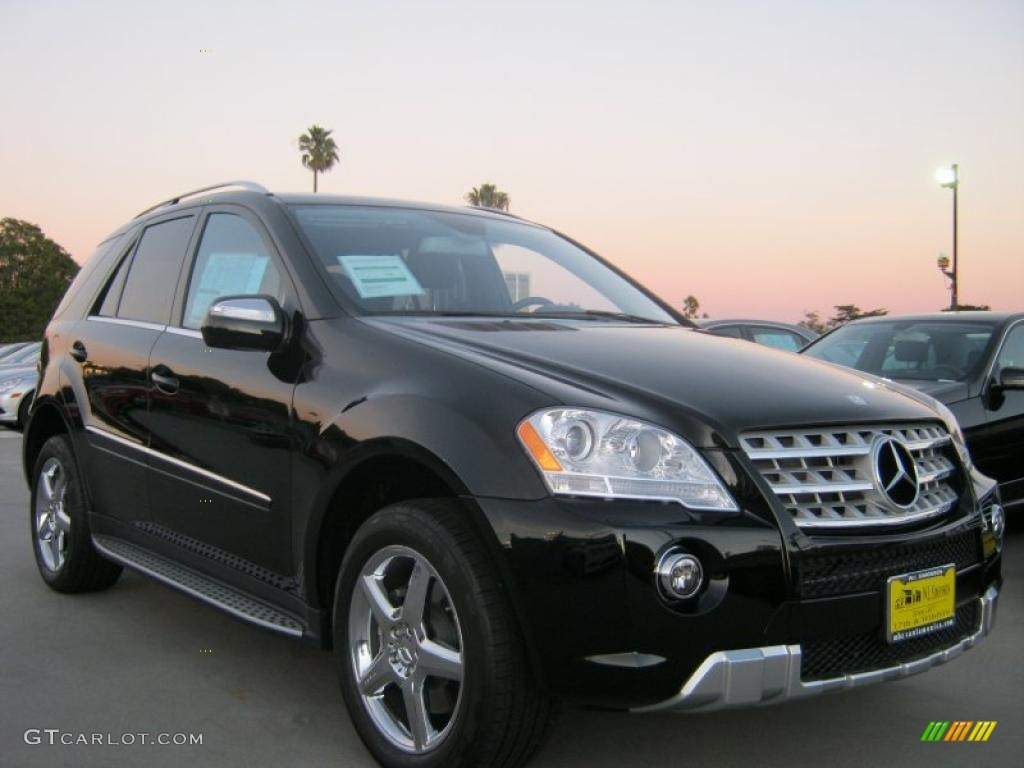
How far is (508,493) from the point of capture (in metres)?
2.48

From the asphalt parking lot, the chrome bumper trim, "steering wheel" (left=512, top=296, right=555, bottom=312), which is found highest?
"steering wheel" (left=512, top=296, right=555, bottom=312)

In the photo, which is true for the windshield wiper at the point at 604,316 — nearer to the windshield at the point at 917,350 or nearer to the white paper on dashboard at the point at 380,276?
the white paper on dashboard at the point at 380,276

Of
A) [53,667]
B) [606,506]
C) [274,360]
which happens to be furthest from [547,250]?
[53,667]

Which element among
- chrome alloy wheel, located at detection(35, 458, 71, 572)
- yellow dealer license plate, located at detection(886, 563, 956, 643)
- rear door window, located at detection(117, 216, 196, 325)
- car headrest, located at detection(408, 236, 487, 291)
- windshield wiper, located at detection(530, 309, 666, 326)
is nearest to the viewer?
yellow dealer license plate, located at detection(886, 563, 956, 643)

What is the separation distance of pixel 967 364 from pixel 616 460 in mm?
4407

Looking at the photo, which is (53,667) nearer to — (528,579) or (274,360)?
(274,360)

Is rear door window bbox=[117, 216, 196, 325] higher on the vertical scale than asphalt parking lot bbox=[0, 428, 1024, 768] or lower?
higher

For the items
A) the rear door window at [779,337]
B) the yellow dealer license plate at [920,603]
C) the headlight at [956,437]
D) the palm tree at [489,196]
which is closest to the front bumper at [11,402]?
the rear door window at [779,337]

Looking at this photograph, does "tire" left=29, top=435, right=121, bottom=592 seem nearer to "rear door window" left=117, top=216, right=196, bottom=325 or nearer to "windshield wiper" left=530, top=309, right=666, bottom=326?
"rear door window" left=117, top=216, right=196, bottom=325

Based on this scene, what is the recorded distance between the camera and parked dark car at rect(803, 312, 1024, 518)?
228 inches

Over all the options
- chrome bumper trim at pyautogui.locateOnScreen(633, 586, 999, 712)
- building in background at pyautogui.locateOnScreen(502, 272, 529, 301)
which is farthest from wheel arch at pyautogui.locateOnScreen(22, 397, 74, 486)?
chrome bumper trim at pyautogui.locateOnScreen(633, 586, 999, 712)

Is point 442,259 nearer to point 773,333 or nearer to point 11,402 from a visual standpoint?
point 773,333

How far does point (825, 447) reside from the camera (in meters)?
2.65

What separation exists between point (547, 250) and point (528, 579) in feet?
7.54
